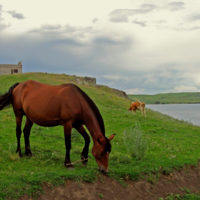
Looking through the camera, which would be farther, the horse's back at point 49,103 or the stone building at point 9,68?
the stone building at point 9,68

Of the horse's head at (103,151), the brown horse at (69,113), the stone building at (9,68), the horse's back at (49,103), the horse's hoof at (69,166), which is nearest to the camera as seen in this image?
the horse's head at (103,151)

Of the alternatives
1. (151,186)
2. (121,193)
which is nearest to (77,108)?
(121,193)

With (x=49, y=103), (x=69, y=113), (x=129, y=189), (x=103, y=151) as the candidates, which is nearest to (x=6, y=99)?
(x=49, y=103)

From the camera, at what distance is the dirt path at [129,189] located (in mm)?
6602

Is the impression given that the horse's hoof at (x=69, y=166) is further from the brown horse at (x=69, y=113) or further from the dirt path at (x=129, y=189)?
the dirt path at (x=129, y=189)

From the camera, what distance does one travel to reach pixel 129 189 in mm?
7750

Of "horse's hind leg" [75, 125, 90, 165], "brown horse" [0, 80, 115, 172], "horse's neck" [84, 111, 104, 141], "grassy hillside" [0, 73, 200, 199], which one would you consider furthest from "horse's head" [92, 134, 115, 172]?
"horse's hind leg" [75, 125, 90, 165]

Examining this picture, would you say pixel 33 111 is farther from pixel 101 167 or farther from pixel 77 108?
pixel 101 167

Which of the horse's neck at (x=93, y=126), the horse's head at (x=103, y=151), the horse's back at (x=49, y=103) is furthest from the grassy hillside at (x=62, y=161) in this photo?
the horse's back at (x=49, y=103)

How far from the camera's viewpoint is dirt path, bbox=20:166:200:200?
21.7 ft

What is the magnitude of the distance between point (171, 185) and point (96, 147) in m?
3.60

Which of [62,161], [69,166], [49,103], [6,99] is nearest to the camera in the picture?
[69,166]

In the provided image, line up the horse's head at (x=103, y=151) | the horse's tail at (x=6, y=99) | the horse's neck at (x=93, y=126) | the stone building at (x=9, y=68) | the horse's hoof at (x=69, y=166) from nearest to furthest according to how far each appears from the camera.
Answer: the horse's head at (x=103, y=151)
the horse's neck at (x=93, y=126)
the horse's hoof at (x=69, y=166)
the horse's tail at (x=6, y=99)
the stone building at (x=9, y=68)

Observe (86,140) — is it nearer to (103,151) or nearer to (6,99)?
(103,151)
